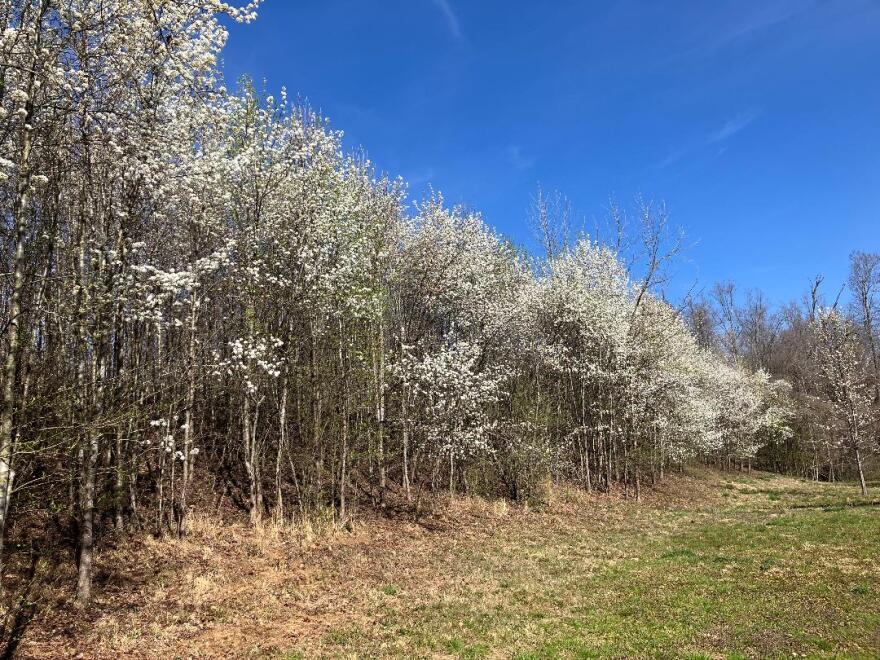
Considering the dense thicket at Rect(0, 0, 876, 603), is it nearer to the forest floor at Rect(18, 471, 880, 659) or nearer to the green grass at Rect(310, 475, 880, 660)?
the forest floor at Rect(18, 471, 880, 659)

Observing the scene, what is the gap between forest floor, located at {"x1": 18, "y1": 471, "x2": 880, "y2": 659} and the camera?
30.0 feet

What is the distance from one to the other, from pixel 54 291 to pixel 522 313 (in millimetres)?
21148

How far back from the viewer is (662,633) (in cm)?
943

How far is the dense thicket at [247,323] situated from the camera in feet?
28.1

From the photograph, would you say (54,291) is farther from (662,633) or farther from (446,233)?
(446,233)

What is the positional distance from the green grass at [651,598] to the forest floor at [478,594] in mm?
49

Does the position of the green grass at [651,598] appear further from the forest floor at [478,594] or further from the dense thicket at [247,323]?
the dense thicket at [247,323]

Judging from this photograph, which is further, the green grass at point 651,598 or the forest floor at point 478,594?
the forest floor at point 478,594

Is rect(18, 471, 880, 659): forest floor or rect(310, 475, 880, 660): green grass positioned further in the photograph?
rect(18, 471, 880, 659): forest floor

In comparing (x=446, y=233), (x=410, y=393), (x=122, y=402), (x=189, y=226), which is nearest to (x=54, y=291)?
(x=122, y=402)

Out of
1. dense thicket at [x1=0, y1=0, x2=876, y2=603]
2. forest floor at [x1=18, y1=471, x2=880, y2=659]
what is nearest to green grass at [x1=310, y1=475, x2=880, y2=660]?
forest floor at [x1=18, y1=471, x2=880, y2=659]

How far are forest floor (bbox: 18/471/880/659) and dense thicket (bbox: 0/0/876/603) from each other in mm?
1456

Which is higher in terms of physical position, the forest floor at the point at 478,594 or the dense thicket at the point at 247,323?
the dense thicket at the point at 247,323

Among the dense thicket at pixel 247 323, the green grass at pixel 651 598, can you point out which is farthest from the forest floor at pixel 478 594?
the dense thicket at pixel 247 323
